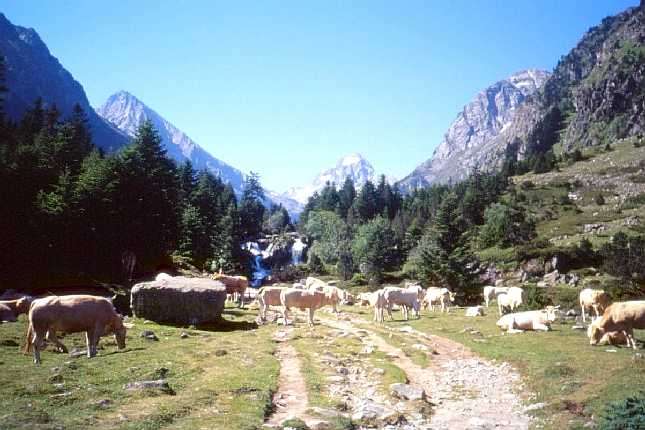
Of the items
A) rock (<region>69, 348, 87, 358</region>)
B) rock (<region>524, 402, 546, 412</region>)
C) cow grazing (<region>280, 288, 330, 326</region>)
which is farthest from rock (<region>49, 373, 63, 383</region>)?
cow grazing (<region>280, 288, 330, 326</region>)

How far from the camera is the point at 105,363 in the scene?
16547 mm

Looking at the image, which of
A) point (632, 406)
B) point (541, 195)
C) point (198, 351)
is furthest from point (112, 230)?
point (541, 195)

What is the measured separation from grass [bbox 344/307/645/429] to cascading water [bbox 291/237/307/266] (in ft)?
408

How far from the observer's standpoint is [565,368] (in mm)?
16844

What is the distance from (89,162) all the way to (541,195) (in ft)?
422

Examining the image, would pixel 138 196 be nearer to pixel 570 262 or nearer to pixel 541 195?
pixel 570 262

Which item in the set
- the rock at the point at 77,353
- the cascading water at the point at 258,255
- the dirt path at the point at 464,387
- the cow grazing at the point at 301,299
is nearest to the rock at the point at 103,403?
the rock at the point at 77,353

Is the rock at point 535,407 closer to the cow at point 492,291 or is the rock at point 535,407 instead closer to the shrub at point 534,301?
the shrub at point 534,301

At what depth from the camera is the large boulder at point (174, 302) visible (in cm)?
2875

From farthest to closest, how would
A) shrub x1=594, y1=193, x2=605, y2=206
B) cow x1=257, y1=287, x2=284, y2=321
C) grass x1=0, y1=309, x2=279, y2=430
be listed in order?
shrub x1=594, y1=193, x2=605, y2=206 < cow x1=257, y1=287, x2=284, y2=321 < grass x1=0, y1=309, x2=279, y2=430

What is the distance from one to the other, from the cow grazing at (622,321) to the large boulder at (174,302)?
68.3ft

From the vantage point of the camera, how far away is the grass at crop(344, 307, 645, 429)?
12953 mm

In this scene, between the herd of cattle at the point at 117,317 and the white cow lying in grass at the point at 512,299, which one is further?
the white cow lying in grass at the point at 512,299

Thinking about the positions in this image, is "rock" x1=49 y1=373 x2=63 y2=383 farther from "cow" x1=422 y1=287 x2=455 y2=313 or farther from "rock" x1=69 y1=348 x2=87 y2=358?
"cow" x1=422 y1=287 x2=455 y2=313
